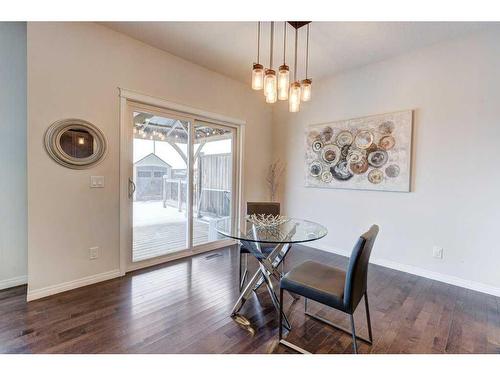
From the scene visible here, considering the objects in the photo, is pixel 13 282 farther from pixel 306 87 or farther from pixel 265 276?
pixel 306 87

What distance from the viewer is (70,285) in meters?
2.46

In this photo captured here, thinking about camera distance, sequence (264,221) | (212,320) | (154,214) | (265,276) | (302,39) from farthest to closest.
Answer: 1. (154,214)
2. (302,39)
3. (264,221)
4. (265,276)
5. (212,320)

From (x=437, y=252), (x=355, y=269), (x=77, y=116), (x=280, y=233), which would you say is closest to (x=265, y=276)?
(x=280, y=233)

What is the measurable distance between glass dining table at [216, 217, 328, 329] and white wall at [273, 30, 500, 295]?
1.48m

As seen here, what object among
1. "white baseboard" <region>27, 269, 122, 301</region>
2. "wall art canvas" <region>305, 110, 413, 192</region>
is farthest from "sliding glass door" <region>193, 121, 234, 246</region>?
"wall art canvas" <region>305, 110, 413, 192</region>

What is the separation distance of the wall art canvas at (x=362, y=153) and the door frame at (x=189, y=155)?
3.83ft

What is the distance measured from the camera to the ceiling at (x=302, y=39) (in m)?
2.51

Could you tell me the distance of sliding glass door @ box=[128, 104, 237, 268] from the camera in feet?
9.93

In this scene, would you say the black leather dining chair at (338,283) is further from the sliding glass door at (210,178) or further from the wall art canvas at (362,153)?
the sliding glass door at (210,178)

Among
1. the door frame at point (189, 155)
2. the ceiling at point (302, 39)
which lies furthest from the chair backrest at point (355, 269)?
the ceiling at point (302, 39)

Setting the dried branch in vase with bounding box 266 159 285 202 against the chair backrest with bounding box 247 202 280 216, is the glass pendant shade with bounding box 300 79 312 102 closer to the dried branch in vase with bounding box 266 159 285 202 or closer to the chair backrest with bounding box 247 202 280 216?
the chair backrest with bounding box 247 202 280 216

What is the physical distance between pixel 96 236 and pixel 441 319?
3399 millimetres

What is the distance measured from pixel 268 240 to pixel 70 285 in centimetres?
214
